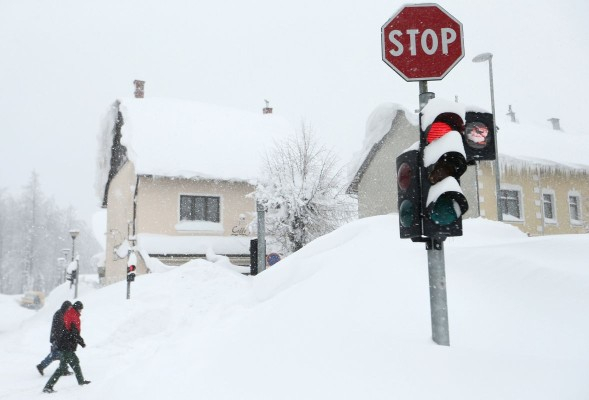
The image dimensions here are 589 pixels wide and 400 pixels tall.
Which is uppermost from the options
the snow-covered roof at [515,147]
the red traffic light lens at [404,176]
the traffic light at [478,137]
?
the snow-covered roof at [515,147]

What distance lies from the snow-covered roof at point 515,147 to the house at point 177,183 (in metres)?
5.82

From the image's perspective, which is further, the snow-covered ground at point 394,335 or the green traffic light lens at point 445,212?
the snow-covered ground at point 394,335

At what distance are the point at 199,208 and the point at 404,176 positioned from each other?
20.1m

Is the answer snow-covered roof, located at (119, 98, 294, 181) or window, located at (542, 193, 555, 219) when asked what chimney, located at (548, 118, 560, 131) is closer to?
window, located at (542, 193, 555, 219)

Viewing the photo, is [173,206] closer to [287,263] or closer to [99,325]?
[99,325]

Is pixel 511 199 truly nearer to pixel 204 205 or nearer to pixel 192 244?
pixel 204 205

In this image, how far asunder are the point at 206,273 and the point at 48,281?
57.9 m

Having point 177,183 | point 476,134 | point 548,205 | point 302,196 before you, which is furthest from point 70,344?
point 548,205

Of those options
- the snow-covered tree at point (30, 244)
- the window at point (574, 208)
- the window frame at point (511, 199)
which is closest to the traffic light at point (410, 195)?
the window frame at point (511, 199)

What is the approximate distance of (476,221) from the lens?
29.0 feet

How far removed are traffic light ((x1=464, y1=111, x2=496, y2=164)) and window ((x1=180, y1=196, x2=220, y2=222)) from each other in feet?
66.2

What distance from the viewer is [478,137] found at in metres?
3.41

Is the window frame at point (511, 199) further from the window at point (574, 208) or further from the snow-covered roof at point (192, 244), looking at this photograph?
the snow-covered roof at point (192, 244)

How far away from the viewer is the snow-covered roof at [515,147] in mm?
18359
